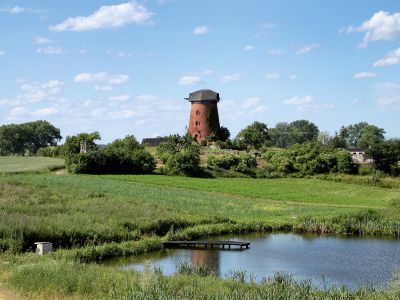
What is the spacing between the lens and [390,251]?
112ft

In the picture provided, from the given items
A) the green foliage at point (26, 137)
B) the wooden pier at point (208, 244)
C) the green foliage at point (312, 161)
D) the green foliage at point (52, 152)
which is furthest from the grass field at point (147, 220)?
the green foliage at point (26, 137)

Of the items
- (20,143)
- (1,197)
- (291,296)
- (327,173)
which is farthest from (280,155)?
(20,143)

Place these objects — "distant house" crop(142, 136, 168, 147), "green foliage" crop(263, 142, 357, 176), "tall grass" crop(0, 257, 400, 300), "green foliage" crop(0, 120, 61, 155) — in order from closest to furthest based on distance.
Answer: "tall grass" crop(0, 257, 400, 300) → "green foliage" crop(263, 142, 357, 176) → "distant house" crop(142, 136, 168, 147) → "green foliage" crop(0, 120, 61, 155)

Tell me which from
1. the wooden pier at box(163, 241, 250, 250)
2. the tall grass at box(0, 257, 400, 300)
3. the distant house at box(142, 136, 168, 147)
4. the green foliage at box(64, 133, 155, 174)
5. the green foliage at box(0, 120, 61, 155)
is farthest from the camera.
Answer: the green foliage at box(0, 120, 61, 155)

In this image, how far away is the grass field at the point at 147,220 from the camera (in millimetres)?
17906

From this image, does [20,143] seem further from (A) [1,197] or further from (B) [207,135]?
(A) [1,197]

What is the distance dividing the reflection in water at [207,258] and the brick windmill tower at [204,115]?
72339 mm

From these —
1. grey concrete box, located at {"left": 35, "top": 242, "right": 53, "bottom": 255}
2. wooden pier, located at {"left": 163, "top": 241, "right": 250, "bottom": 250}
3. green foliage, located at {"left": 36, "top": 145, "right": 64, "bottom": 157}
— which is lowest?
wooden pier, located at {"left": 163, "top": 241, "right": 250, "bottom": 250}

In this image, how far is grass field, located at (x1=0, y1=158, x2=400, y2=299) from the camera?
17906 millimetres

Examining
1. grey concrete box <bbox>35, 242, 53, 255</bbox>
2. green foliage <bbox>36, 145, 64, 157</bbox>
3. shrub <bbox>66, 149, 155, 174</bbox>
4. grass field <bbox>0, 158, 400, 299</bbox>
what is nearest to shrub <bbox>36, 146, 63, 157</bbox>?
green foliage <bbox>36, 145, 64, 157</bbox>

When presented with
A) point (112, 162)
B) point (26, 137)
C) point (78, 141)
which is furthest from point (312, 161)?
point (26, 137)

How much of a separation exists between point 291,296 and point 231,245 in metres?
19.0

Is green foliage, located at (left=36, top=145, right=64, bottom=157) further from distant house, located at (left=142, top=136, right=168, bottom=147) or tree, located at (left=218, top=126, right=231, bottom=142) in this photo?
tree, located at (left=218, top=126, right=231, bottom=142)

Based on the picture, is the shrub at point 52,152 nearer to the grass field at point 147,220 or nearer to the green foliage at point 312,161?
the grass field at point 147,220
